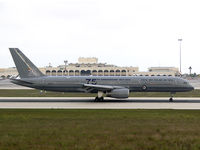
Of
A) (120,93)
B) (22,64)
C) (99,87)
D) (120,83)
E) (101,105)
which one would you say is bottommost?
(101,105)

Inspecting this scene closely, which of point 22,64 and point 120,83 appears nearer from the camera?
point 120,83

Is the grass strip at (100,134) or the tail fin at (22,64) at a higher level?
the tail fin at (22,64)

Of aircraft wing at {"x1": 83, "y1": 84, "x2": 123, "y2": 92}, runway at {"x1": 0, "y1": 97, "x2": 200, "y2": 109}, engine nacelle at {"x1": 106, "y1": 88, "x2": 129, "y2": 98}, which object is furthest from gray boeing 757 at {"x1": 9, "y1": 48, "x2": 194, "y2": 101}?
runway at {"x1": 0, "y1": 97, "x2": 200, "y2": 109}

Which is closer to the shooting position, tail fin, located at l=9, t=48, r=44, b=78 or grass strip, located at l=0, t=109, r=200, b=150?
grass strip, located at l=0, t=109, r=200, b=150

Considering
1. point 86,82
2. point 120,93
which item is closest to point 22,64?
point 86,82

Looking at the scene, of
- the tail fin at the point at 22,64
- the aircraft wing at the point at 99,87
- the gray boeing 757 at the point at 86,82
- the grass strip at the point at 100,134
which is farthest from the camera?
the tail fin at the point at 22,64

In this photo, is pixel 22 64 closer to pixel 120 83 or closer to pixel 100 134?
→ pixel 120 83

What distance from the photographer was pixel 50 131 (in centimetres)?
1541

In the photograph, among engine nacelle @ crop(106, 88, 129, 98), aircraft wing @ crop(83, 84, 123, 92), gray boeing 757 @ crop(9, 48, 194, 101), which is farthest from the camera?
gray boeing 757 @ crop(9, 48, 194, 101)

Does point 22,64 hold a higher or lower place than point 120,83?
higher

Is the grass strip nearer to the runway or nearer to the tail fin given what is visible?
Result: the runway

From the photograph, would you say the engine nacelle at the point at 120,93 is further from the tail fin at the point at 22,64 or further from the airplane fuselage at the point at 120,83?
the tail fin at the point at 22,64

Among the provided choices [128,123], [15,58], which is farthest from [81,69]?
[128,123]

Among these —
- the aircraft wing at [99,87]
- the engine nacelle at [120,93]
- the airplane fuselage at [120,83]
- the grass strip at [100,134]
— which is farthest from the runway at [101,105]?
the grass strip at [100,134]
